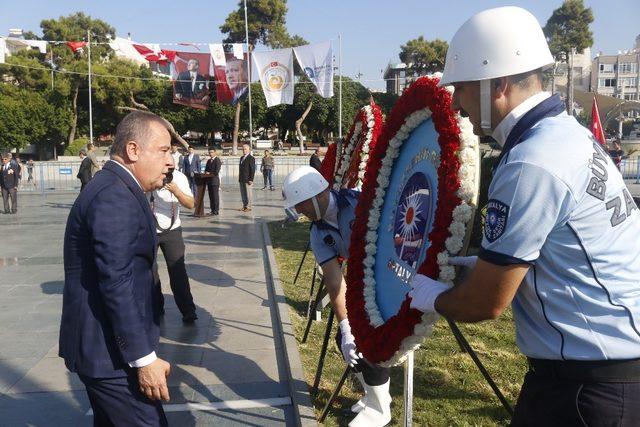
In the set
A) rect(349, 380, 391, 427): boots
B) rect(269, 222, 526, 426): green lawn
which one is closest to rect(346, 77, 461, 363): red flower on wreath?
rect(349, 380, 391, 427): boots

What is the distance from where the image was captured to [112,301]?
237cm

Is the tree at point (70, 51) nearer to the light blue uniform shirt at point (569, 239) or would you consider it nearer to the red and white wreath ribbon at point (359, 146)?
the red and white wreath ribbon at point (359, 146)

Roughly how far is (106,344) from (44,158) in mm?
48405

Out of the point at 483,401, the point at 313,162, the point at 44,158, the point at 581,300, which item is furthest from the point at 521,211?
the point at 44,158

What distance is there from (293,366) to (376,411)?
3.71 feet

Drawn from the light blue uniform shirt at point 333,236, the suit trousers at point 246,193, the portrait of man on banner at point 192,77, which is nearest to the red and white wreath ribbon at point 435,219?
the light blue uniform shirt at point 333,236

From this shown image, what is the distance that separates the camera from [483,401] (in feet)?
13.9

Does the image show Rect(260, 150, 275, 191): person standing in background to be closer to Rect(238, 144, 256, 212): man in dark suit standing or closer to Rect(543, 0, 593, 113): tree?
Rect(238, 144, 256, 212): man in dark suit standing

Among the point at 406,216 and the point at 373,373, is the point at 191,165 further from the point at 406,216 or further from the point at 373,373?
the point at 406,216

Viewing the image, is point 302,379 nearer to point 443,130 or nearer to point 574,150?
point 443,130

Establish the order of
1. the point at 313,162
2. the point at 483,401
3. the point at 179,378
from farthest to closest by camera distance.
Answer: the point at 313,162
the point at 179,378
the point at 483,401

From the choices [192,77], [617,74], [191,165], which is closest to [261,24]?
[192,77]

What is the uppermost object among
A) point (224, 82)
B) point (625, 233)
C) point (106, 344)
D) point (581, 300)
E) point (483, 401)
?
point (224, 82)

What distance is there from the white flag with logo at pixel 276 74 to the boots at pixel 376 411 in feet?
72.7
